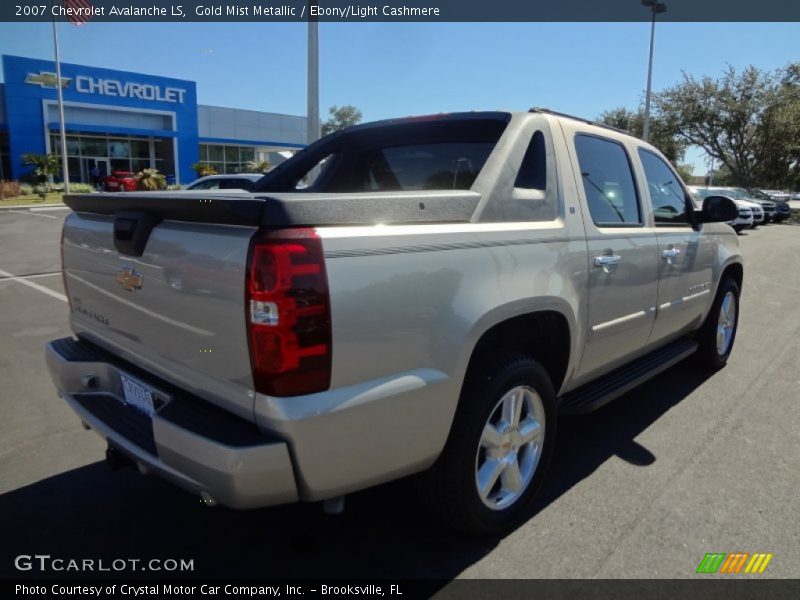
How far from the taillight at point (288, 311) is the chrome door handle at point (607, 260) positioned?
1.75m

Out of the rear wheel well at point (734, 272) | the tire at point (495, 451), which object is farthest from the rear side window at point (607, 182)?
the rear wheel well at point (734, 272)

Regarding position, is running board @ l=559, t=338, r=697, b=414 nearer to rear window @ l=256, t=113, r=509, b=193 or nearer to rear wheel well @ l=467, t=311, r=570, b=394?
rear wheel well @ l=467, t=311, r=570, b=394

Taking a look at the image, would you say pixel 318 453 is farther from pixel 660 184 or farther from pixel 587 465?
pixel 660 184

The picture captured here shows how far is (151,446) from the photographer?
2223 mm

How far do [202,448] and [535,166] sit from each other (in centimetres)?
205

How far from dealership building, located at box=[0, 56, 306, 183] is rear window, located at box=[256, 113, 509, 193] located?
3086 centimetres

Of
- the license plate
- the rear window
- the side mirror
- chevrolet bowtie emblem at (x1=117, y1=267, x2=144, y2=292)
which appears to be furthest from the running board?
chevrolet bowtie emblem at (x1=117, y1=267, x2=144, y2=292)

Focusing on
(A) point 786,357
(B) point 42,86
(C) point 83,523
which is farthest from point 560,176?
(B) point 42,86

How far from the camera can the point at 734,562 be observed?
254cm

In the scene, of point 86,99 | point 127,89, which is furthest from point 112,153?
point 127,89

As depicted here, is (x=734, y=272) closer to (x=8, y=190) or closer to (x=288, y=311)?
(x=288, y=311)

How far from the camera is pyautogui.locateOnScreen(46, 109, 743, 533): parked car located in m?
1.89

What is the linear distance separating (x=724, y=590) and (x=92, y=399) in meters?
2.81
